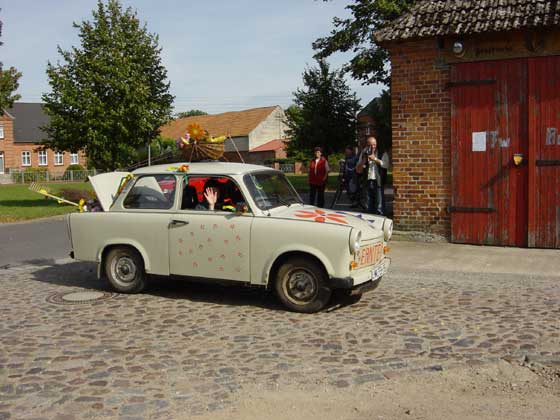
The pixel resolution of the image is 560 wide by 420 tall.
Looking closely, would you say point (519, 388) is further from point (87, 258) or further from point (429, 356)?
point (87, 258)

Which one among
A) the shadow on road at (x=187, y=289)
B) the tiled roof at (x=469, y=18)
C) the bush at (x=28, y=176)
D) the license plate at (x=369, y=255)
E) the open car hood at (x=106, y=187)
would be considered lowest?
the shadow on road at (x=187, y=289)

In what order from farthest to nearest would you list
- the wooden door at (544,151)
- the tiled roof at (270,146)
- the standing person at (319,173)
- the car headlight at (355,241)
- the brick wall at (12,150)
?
1. the tiled roof at (270,146)
2. the brick wall at (12,150)
3. the standing person at (319,173)
4. the wooden door at (544,151)
5. the car headlight at (355,241)

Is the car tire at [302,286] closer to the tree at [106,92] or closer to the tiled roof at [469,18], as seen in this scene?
the tiled roof at [469,18]

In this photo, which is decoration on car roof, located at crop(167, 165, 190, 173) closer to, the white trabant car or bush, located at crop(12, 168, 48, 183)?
the white trabant car

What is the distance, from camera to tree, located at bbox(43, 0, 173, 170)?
22734mm

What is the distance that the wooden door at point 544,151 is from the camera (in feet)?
33.3

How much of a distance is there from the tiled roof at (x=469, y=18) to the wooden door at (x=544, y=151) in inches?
26.6

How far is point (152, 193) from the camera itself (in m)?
7.89

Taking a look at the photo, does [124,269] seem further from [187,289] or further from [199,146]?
[199,146]

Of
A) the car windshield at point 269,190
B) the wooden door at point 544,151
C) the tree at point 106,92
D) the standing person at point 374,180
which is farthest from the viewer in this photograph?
the tree at point 106,92

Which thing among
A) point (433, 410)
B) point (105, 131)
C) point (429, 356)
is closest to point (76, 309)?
point (429, 356)

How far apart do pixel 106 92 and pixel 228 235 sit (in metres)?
17.7

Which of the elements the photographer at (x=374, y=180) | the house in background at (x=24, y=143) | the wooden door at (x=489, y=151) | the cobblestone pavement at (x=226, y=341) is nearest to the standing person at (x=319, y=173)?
the photographer at (x=374, y=180)

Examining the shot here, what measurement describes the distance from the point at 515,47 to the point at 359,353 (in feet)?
22.6
